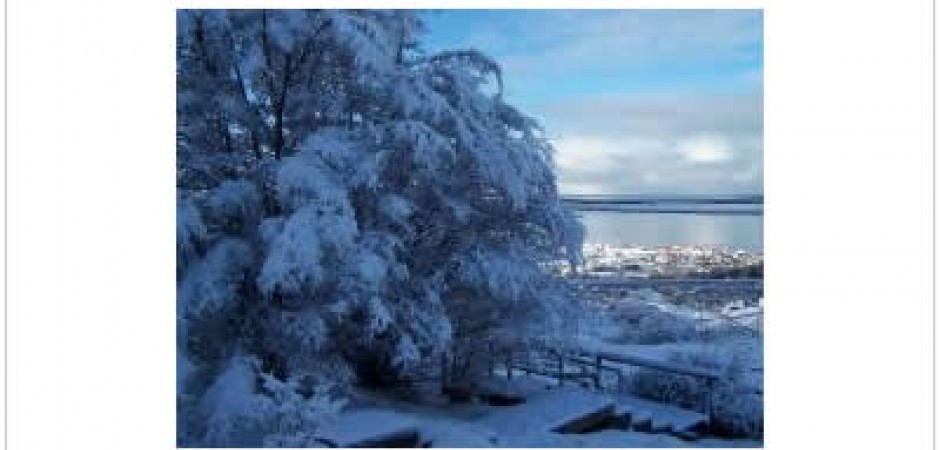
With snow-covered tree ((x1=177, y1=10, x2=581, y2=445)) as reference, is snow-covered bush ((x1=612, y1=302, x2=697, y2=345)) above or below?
below

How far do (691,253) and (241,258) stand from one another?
219 cm

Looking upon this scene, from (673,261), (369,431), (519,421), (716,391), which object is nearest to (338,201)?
(369,431)

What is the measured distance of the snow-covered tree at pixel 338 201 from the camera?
4.54 metres

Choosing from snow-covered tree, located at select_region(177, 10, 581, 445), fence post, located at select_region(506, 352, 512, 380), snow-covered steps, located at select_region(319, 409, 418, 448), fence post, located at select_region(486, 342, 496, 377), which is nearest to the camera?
snow-covered steps, located at select_region(319, 409, 418, 448)

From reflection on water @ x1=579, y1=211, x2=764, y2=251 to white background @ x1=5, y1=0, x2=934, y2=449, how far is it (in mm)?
602

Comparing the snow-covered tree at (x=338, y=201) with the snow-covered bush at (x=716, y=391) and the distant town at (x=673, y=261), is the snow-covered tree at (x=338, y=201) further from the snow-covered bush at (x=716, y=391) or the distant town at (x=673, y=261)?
the snow-covered bush at (x=716, y=391)

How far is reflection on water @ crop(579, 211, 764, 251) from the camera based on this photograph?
15.2 feet

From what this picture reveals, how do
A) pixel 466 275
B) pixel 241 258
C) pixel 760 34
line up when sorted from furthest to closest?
pixel 466 275
pixel 241 258
pixel 760 34

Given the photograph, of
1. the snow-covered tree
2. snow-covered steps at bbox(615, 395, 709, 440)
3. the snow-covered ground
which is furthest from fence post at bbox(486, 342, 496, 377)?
snow-covered steps at bbox(615, 395, 709, 440)

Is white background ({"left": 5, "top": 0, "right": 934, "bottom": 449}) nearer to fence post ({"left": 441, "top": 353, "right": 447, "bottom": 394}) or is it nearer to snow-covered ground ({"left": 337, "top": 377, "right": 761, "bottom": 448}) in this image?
snow-covered ground ({"left": 337, "top": 377, "right": 761, "bottom": 448})
